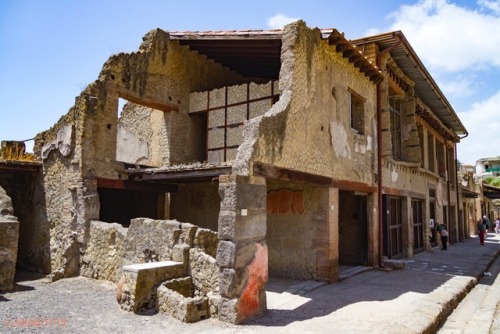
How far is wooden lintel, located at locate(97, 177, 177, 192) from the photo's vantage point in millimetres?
9453

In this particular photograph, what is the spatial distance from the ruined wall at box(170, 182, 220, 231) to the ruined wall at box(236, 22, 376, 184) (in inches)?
131

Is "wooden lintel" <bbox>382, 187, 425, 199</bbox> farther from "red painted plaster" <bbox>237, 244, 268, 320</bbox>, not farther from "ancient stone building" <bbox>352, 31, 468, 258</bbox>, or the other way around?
"red painted plaster" <bbox>237, 244, 268, 320</bbox>

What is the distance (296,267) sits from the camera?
28.2 ft

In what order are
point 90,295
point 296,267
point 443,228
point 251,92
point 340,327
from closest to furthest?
1. point 340,327
2. point 90,295
3. point 296,267
4. point 251,92
5. point 443,228

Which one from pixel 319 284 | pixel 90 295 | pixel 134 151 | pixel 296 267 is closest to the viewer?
pixel 90 295

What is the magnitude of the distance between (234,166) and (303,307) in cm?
256

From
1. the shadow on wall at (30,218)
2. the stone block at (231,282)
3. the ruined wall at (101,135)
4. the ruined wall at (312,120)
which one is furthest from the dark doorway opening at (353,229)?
the shadow on wall at (30,218)

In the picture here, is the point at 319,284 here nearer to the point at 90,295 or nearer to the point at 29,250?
the point at 90,295

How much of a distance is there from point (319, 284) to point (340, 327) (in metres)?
2.58

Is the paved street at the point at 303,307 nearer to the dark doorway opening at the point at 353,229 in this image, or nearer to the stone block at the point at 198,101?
the dark doorway opening at the point at 353,229

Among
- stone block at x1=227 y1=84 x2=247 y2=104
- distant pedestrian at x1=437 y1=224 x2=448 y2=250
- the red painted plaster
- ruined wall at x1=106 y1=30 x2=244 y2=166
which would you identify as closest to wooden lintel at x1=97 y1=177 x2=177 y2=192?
ruined wall at x1=106 y1=30 x2=244 y2=166

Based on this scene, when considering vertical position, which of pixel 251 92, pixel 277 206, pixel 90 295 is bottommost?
pixel 90 295

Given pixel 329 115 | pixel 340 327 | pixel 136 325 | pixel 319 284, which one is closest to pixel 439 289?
pixel 319 284

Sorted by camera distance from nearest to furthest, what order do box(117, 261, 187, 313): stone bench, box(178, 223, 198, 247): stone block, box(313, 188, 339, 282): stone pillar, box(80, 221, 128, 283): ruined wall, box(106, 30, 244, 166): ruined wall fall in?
box(117, 261, 187, 313): stone bench → box(178, 223, 198, 247): stone block → box(313, 188, 339, 282): stone pillar → box(80, 221, 128, 283): ruined wall → box(106, 30, 244, 166): ruined wall
